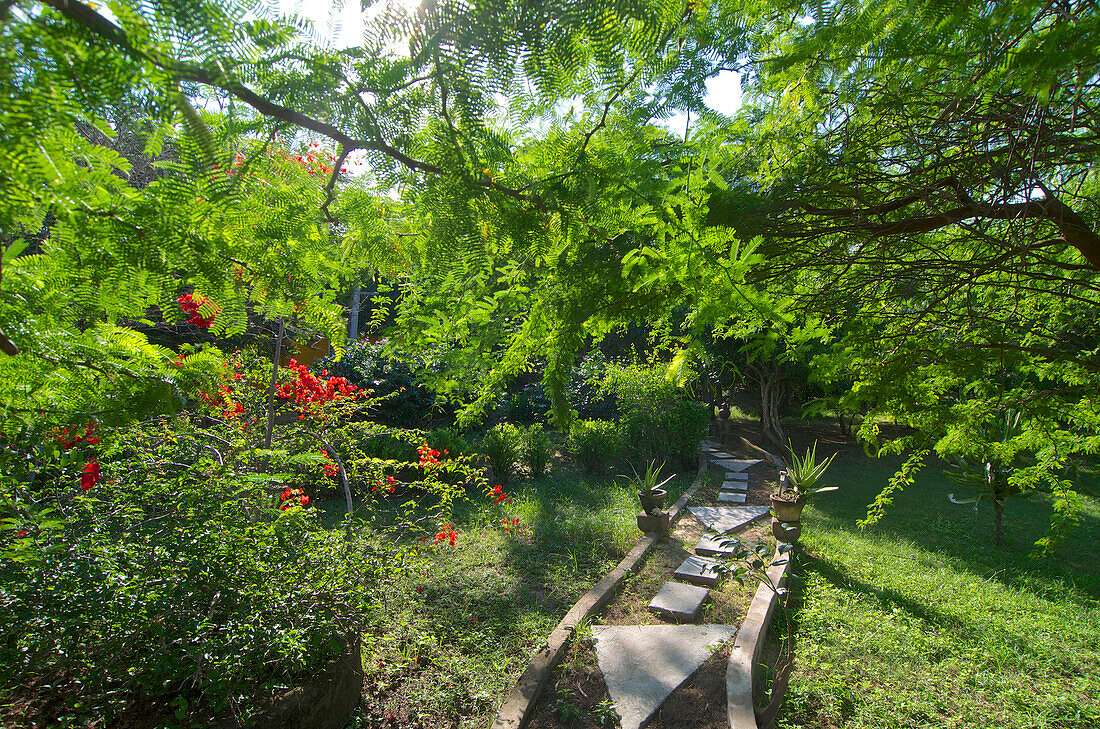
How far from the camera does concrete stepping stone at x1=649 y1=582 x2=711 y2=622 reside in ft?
14.4

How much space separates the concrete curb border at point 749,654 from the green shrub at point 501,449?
14.4ft

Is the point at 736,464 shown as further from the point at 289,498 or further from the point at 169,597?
the point at 169,597

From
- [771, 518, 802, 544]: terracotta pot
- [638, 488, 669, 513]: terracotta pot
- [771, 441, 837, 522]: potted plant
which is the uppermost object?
[771, 441, 837, 522]: potted plant

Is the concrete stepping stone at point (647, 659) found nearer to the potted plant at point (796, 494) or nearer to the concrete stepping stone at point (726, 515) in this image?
the potted plant at point (796, 494)

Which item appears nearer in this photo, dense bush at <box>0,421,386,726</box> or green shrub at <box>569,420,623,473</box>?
dense bush at <box>0,421,386,726</box>

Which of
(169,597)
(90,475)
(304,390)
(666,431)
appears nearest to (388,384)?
(304,390)

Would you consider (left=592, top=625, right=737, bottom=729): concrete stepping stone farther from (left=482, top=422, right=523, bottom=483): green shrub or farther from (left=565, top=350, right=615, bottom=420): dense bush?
(left=565, top=350, right=615, bottom=420): dense bush

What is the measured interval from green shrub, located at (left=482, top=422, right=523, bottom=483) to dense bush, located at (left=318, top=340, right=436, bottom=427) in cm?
131

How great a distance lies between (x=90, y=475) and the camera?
3.26 m

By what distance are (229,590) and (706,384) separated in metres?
11.1

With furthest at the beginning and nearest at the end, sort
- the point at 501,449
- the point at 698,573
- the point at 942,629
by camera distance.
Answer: the point at 501,449 → the point at 698,573 → the point at 942,629

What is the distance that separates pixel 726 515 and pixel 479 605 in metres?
4.09

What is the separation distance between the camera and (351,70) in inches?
56.5

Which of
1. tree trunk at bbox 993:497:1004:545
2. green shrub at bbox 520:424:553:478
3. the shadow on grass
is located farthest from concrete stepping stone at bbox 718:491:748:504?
tree trunk at bbox 993:497:1004:545
